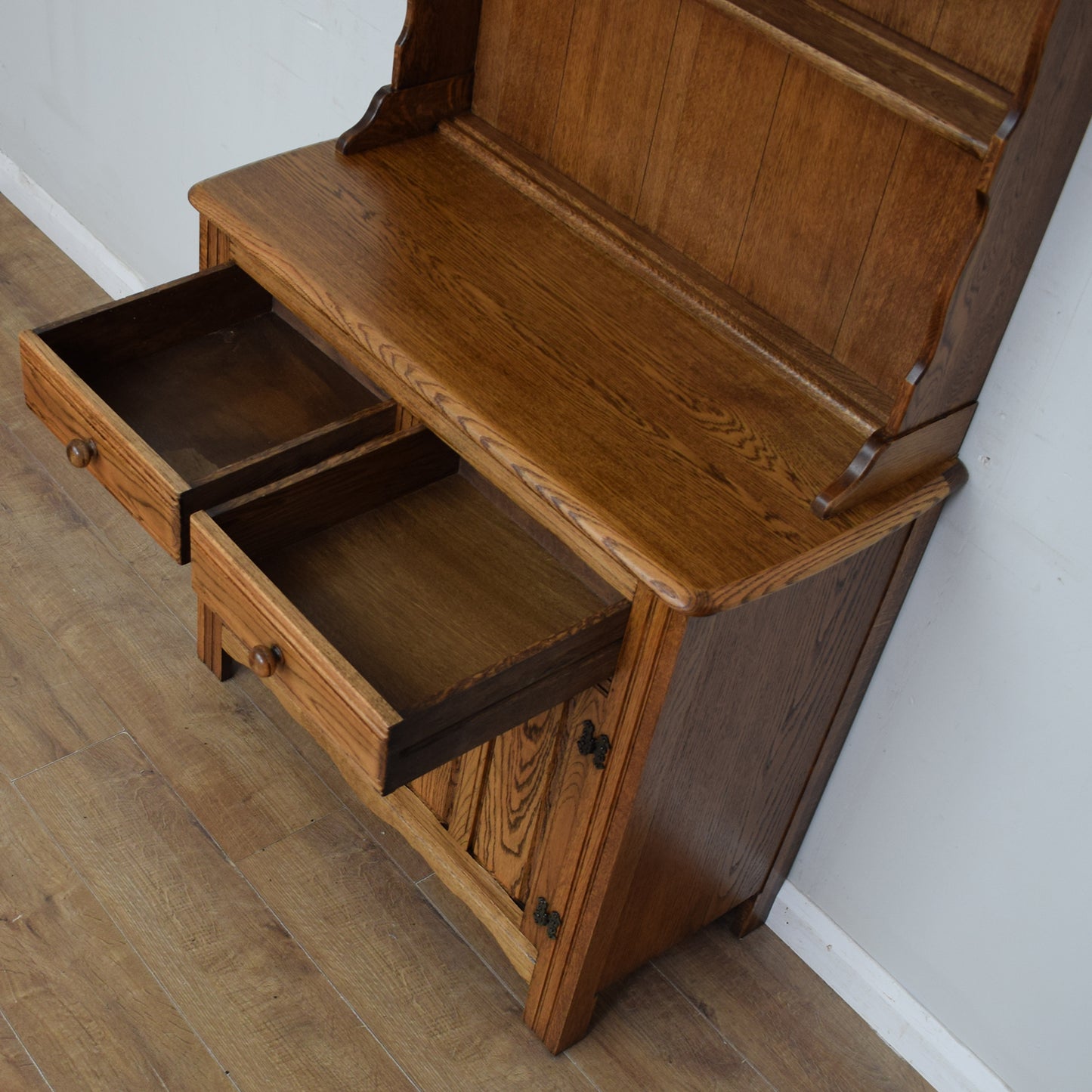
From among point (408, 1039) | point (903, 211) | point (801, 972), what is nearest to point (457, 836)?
point (408, 1039)

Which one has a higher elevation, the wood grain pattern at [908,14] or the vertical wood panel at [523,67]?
the wood grain pattern at [908,14]

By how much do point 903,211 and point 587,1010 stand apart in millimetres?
1032

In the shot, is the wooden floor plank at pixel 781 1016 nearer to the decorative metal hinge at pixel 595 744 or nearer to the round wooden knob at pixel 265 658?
the decorative metal hinge at pixel 595 744

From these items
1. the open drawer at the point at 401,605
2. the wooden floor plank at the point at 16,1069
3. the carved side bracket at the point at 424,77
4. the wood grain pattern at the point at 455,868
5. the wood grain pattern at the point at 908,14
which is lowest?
the wooden floor plank at the point at 16,1069

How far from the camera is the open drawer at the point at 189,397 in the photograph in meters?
1.51

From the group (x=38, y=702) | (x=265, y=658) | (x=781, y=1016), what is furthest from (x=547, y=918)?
(x=38, y=702)

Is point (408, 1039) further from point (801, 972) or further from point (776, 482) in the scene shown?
point (776, 482)

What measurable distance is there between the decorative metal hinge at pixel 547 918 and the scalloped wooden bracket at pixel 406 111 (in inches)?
37.4

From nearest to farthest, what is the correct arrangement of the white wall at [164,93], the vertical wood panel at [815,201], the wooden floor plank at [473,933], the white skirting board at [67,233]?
the vertical wood panel at [815,201]
the wooden floor plank at [473,933]
the white wall at [164,93]
the white skirting board at [67,233]

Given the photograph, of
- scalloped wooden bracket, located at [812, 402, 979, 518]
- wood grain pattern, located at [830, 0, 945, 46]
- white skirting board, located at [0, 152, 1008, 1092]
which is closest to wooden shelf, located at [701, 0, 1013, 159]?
wood grain pattern, located at [830, 0, 945, 46]

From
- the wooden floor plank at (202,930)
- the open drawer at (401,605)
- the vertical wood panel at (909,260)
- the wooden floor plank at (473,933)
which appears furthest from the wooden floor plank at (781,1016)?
the vertical wood panel at (909,260)

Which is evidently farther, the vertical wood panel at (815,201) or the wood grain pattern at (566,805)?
the wood grain pattern at (566,805)

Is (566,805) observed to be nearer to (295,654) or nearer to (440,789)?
(440,789)

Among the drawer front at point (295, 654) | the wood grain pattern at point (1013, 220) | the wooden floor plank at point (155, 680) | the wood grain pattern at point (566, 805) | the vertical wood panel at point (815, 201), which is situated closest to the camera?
the wood grain pattern at point (1013, 220)
